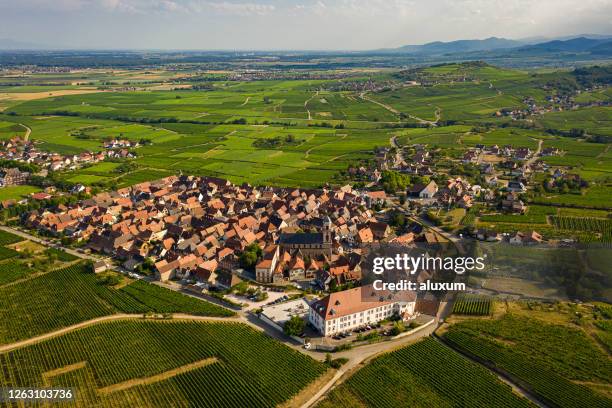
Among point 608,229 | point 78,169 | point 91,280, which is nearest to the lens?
point 91,280

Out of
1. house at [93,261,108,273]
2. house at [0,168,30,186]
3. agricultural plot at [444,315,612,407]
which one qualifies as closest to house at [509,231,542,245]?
agricultural plot at [444,315,612,407]

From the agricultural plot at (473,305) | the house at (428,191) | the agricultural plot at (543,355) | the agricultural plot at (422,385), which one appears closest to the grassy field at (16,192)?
the house at (428,191)

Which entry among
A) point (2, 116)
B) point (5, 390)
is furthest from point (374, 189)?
point (2, 116)

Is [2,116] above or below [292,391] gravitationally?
above

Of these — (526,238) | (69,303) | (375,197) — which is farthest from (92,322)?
(526,238)

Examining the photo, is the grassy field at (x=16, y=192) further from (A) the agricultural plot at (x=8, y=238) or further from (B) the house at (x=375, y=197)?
(B) the house at (x=375, y=197)

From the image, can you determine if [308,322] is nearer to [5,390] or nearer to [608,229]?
[5,390]

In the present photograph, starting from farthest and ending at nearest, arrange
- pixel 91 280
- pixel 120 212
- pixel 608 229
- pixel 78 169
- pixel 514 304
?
pixel 78 169
pixel 120 212
pixel 608 229
pixel 91 280
pixel 514 304
